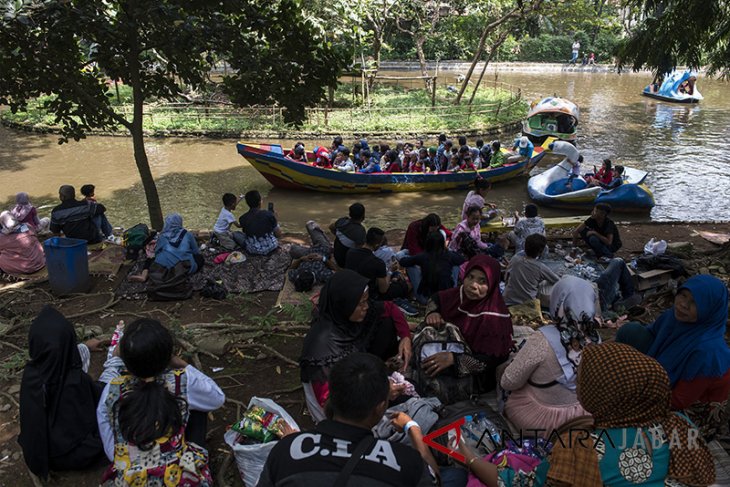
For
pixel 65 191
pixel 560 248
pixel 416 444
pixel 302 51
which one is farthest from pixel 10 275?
pixel 560 248

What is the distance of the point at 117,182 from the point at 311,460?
1499 cm

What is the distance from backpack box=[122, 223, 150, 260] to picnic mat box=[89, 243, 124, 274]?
0.19 metres

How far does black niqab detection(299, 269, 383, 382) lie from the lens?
347 cm

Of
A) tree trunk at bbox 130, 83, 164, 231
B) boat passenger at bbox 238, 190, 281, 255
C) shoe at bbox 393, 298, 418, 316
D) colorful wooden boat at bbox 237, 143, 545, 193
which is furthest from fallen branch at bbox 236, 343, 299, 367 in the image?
colorful wooden boat at bbox 237, 143, 545, 193

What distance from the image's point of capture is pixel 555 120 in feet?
62.3

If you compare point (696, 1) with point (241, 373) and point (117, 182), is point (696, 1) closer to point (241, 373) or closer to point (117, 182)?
point (241, 373)

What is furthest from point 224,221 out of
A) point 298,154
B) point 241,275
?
point 298,154

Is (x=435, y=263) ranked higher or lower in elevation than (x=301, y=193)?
higher

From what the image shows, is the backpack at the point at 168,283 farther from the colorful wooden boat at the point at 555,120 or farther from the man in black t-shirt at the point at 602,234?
the colorful wooden boat at the point at 555,120

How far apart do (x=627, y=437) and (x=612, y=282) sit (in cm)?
450

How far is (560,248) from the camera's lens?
27.2 ft

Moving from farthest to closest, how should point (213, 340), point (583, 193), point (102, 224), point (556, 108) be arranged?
point (556, 108), point (583, 193), point (102, 224), point (213, 340)

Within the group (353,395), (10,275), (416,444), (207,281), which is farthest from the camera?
(10,275)

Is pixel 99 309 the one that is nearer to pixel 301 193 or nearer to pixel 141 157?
pixel 141 157
